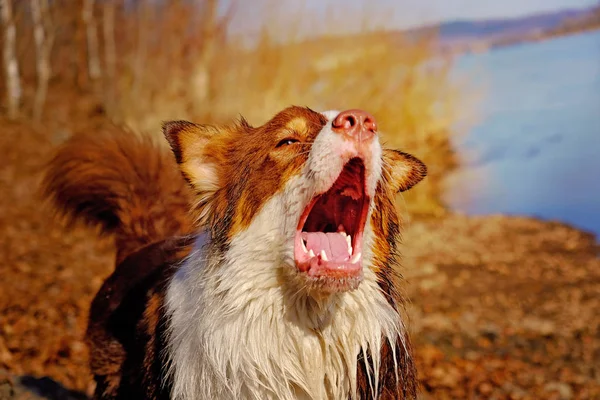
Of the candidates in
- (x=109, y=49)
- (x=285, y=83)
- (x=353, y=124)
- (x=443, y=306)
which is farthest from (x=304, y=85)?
(x=353, y=124)

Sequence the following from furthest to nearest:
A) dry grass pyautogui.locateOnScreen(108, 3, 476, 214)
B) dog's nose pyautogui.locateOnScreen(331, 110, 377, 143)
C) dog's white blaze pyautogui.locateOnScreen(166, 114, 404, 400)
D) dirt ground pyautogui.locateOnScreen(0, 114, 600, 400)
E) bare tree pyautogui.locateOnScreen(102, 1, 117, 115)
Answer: bare tree pyautogui.locateOnScreen(102, 1, 117, 115) < dry grass pyautogui.locateOnScreen(108, 3, 476, 214) < dirt ground pyautogui.locateOnScreen(0, 114, 600, 400) < dog's white blaze pyautogui.locateOnScreen(166, 114, 404, 400) < dog's nose pyautogui.locateOnScreen(331, 110, 377, 143)

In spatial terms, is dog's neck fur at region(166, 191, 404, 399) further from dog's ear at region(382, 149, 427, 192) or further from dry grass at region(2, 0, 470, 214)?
dry grass at region(2, 0, 470, 214)

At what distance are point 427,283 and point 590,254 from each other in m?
4.45

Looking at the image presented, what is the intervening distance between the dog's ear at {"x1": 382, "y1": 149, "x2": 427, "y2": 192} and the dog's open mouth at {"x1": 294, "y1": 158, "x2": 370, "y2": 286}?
30 centimetres

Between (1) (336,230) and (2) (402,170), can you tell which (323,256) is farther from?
(2) (402,170)

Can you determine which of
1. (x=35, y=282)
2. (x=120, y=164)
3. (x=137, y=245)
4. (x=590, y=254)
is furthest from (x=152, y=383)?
(x=590, y=254)

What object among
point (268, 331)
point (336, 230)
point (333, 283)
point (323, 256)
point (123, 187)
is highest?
point (123, 187)

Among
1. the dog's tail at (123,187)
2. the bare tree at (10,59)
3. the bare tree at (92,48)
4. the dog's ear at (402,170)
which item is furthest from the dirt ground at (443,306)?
the bare tree at (92,48)

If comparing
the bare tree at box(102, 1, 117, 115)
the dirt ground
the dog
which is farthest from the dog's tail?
the bare tree at box(102, 1, 117, 115)

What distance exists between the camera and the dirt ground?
563 centimetres

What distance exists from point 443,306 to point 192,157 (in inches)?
271

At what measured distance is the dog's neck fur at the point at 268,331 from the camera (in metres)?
2.55

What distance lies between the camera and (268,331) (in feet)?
8.45

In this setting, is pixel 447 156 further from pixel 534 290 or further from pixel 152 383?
pixel 152 383
